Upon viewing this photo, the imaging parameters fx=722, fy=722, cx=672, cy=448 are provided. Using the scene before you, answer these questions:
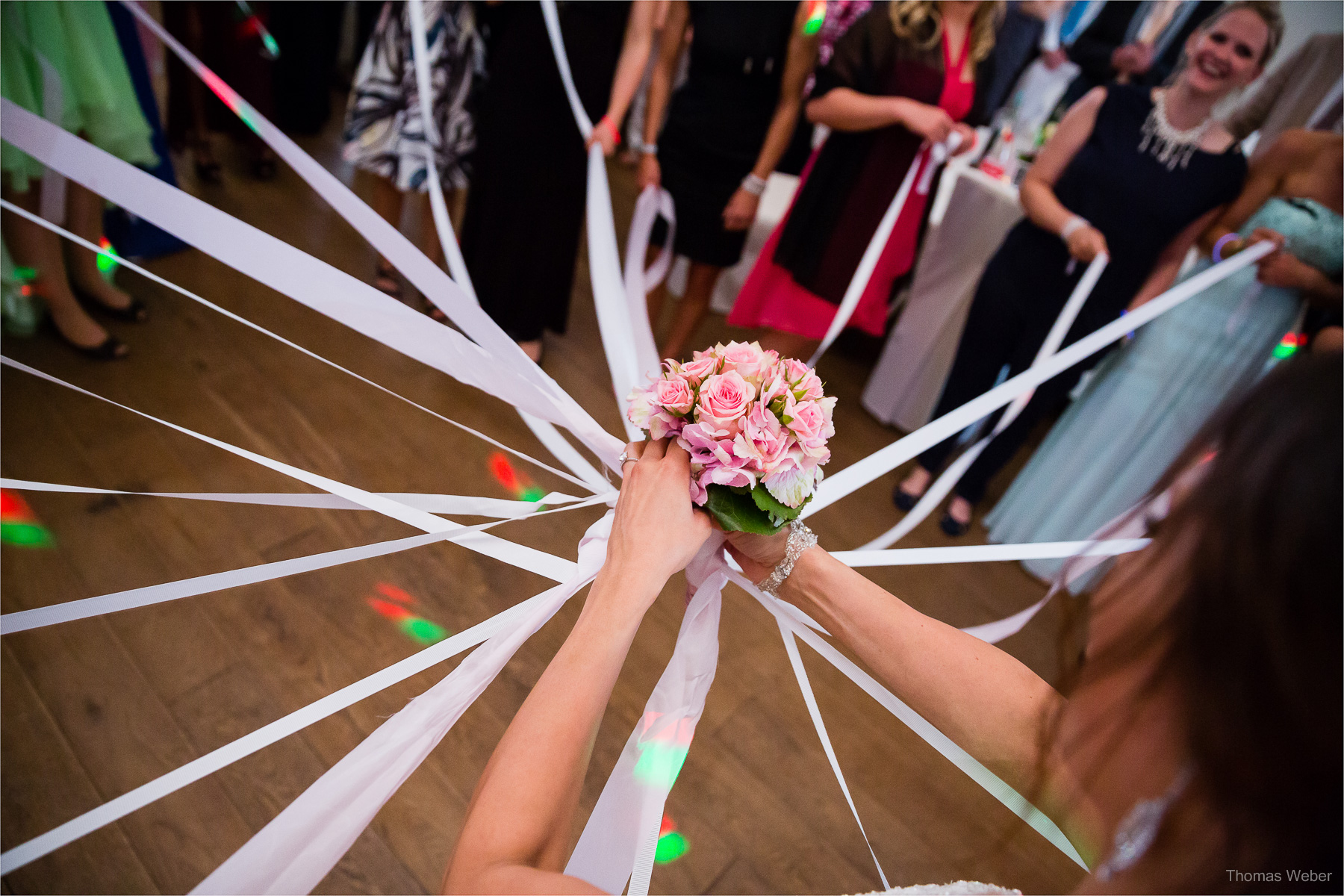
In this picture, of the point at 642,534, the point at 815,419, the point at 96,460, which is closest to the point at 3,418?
the point at 96,460

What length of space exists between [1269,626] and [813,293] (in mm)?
2086

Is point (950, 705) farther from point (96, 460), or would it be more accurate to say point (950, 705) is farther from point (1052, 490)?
point (96, 460)

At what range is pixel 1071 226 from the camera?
217 centimetres

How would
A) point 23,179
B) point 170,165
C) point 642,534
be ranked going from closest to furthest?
point 642,534, point 23,179, point 170,165

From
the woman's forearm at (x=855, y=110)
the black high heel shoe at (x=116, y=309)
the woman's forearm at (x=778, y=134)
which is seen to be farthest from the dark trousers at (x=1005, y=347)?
the black high heel shoe at (x=116, y=309)

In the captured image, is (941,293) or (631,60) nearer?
(631,60)

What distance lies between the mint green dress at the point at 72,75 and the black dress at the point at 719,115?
1627 millimetres

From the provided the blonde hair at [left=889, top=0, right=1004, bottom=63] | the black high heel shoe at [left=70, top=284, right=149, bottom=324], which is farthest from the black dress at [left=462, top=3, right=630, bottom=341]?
the black high heel shoe at [left=70, top=284, right=149, bottom=324]

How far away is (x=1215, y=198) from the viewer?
6.98 ft

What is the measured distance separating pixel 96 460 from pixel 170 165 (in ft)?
4.00

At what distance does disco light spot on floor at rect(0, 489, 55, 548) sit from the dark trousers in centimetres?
271

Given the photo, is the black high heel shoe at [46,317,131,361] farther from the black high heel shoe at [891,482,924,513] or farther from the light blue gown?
the light blue gown

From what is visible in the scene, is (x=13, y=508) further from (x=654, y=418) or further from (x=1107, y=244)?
(x=1107, y=244)

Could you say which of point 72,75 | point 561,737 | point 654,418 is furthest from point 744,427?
point 72,75
